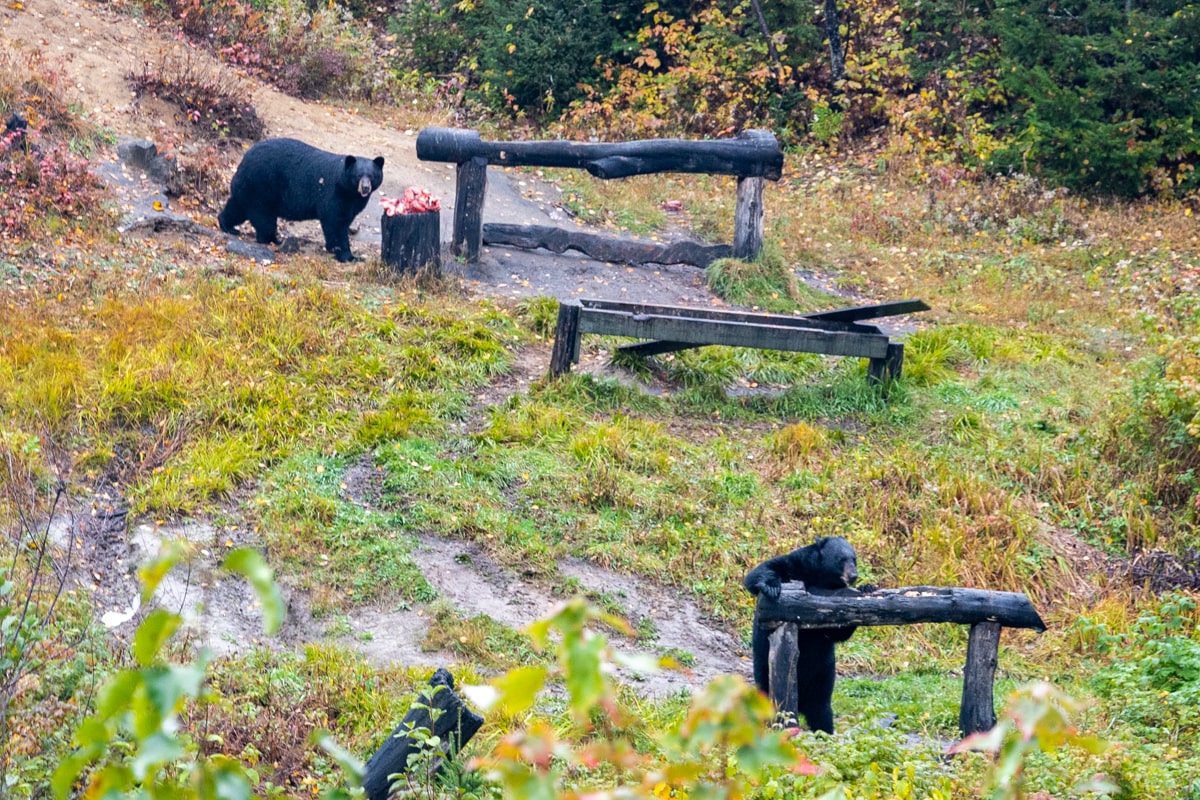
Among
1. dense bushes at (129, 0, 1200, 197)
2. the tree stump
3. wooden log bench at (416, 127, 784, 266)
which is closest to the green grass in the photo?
the tree stump

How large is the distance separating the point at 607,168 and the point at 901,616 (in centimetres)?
826

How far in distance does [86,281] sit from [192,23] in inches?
357

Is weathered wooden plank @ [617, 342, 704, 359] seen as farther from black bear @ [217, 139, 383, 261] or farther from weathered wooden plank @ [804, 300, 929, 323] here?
black bear @ [217, 139, 383, 261]

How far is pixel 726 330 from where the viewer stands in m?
9.52

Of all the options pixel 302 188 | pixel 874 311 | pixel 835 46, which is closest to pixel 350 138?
pixel 302 188

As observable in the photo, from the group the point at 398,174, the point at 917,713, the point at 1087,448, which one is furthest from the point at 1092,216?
the point at 917,713

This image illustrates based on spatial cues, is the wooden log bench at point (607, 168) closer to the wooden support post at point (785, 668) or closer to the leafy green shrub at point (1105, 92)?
the leafy green shrub at point (1105, 92)

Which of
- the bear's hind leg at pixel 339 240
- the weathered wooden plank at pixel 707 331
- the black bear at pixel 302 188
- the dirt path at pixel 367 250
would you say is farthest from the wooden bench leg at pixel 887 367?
the bear's hind leg at pixel 339 240

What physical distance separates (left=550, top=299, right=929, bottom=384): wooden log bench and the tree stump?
213 cm

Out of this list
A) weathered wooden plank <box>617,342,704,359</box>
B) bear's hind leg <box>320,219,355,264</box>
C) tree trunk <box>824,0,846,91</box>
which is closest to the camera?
weathered wooden plank <box>617,342,704,359</box>

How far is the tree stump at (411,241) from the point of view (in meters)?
11.2

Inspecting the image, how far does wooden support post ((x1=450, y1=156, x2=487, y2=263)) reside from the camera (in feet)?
40.2

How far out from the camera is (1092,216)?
48.5 feet

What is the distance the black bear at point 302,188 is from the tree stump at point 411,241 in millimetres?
570
